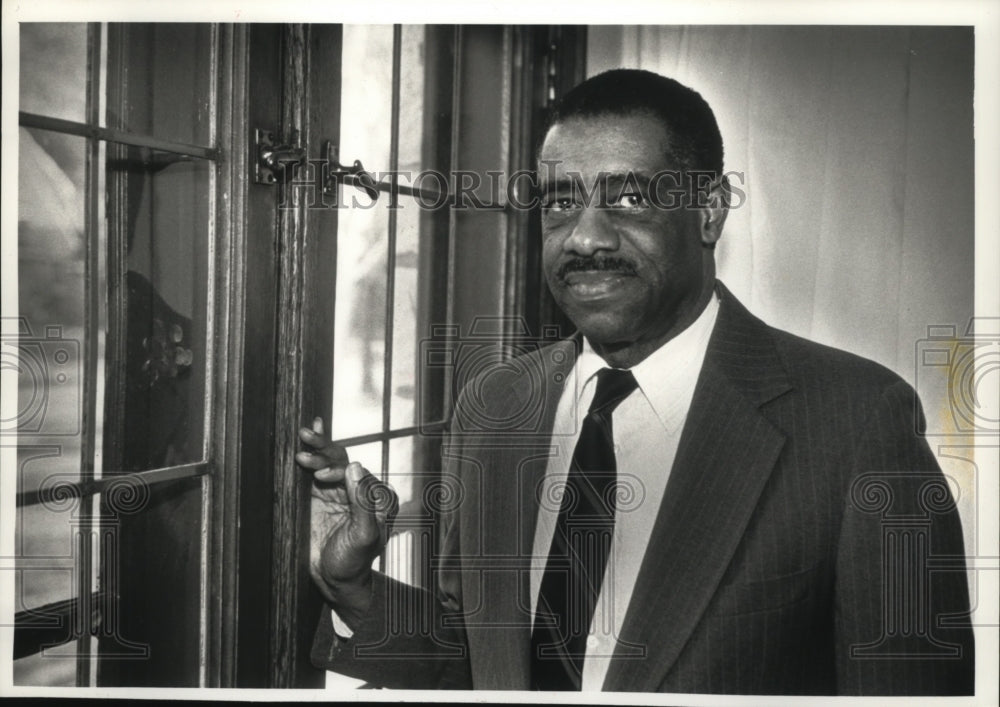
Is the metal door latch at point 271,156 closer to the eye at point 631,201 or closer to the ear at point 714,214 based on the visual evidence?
the eye at point 631,201

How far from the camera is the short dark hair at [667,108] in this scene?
159cm

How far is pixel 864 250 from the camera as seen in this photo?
161cm

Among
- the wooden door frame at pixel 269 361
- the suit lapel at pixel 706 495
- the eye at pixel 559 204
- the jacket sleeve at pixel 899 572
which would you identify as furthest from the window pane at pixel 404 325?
the jacket sleeve at pixel 899 572

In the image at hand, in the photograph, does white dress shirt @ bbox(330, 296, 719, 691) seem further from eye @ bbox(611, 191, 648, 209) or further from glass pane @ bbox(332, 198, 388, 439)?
glass pane @ bbox(332, 198, 388, 439)

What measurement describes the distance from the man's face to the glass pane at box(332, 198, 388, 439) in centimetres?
28

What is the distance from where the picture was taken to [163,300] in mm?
1514

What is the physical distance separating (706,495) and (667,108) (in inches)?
24.5

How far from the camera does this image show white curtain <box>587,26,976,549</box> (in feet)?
5.26

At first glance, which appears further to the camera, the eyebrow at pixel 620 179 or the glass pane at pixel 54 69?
the eyebrow at pixel 620 179

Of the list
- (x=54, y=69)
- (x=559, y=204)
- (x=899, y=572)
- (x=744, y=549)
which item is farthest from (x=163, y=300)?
(x=899, y=572)

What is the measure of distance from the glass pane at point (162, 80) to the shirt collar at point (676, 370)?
789mm

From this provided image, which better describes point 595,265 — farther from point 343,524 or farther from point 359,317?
point 343,524

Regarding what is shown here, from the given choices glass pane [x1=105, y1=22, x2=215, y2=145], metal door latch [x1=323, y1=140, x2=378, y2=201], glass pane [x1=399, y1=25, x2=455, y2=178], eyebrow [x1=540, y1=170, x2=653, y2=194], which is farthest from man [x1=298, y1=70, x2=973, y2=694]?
glass pane [x1=105, y1=22, x2=215, y2=145]

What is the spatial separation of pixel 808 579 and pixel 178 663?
1.01 meters
